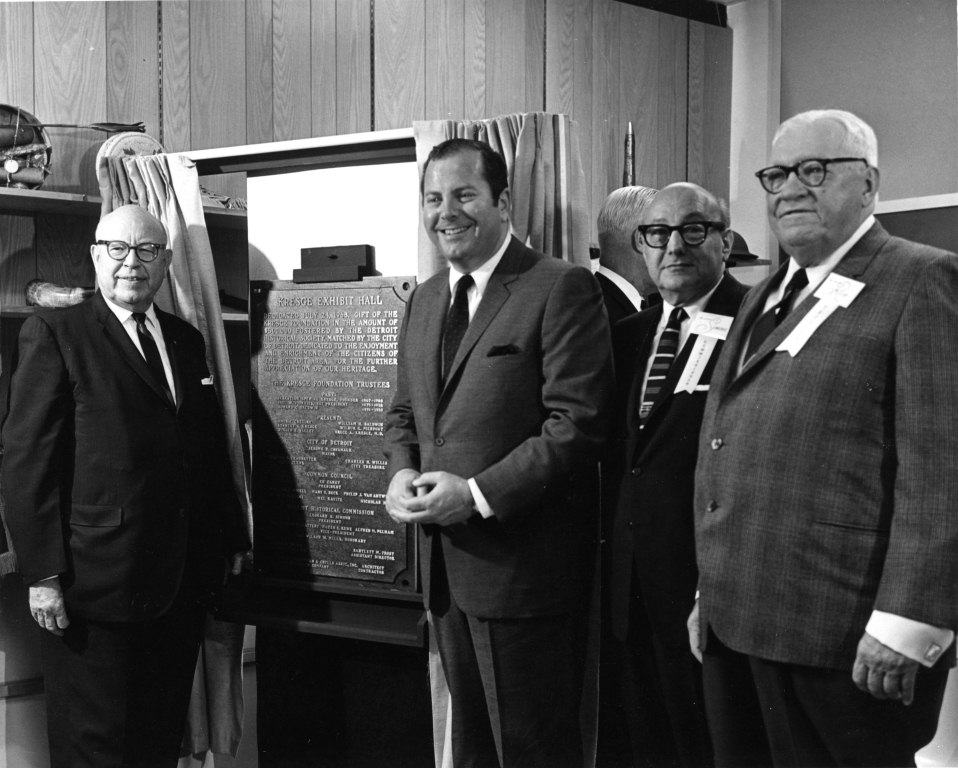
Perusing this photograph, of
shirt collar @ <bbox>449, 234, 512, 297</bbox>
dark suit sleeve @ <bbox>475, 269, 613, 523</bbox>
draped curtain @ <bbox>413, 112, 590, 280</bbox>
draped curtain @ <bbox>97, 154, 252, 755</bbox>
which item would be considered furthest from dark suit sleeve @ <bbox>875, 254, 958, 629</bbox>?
draped curtain @ <bbox>97, 154, 252, 755</bbox>

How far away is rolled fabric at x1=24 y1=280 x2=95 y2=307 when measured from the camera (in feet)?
10.7

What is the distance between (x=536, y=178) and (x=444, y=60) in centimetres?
182

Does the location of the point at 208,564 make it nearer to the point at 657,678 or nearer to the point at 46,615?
the point at 46,615

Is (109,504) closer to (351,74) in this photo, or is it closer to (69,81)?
(69,81)

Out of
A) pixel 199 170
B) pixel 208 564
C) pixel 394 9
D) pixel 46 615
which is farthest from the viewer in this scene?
pixel 394 9

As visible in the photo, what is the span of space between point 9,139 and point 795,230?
2.58 m

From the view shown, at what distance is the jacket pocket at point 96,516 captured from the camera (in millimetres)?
2518

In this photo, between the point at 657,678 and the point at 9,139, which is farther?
the point at 9,139

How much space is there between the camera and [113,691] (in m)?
2.54

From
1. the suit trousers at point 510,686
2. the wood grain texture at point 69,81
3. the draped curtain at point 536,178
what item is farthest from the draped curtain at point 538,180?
the wood grain texture at point 69,81

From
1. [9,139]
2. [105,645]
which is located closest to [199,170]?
[9,139]

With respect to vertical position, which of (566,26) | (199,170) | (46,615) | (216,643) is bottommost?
(216,643)

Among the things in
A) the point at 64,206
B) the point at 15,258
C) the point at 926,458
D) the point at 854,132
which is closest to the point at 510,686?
the point at 926,458

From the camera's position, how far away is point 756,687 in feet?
5.91
